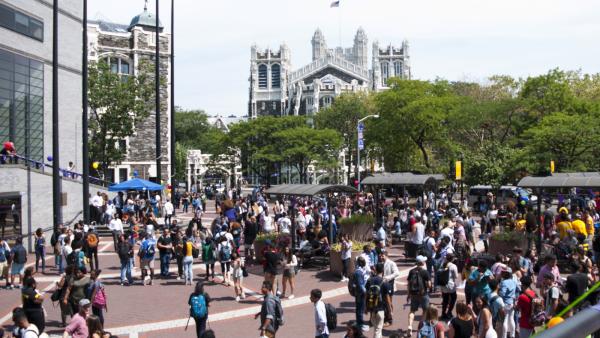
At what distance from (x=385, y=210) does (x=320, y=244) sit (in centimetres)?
1012

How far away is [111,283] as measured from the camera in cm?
1738

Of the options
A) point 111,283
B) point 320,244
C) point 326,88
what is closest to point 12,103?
point 111,283

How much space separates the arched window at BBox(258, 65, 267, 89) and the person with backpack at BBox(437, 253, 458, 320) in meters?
154

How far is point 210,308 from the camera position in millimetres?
14258

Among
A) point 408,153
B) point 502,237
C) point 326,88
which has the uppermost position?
point 326,88

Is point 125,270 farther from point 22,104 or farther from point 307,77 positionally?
point 307,77

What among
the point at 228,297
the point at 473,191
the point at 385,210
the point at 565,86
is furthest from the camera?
the point at 565,86

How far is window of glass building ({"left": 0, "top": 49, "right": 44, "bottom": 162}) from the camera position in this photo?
85.3ft

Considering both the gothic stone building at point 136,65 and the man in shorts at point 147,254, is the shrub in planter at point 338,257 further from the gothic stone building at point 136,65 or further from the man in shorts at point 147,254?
the gothic stone building at point 136,65

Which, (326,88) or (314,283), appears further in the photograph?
(326,88)

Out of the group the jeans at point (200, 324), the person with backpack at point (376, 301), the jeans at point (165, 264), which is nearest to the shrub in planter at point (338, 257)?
the jeans at point (165, 264)

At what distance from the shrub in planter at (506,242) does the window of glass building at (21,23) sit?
2100 centimetres

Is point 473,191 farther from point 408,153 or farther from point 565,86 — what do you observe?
point 408,153

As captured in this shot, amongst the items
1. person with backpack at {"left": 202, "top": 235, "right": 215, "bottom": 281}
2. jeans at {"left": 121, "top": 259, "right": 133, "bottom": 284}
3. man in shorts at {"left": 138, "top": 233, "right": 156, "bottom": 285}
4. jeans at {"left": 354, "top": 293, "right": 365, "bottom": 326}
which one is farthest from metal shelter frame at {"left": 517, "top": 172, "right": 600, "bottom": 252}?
jeans at {"left": 121, "top": 259, "right": 133, "bottom": 284}
